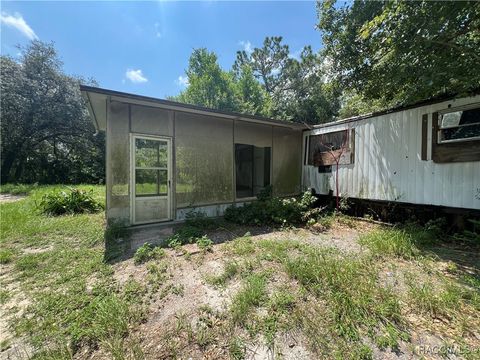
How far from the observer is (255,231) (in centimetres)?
486

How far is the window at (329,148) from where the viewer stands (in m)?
6.22

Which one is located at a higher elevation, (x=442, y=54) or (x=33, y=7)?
(x=33, y=7)

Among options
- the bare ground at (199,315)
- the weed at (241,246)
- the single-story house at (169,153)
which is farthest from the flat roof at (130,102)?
the weed at (241,246)

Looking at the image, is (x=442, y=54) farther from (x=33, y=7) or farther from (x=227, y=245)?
(x=33, y=7)

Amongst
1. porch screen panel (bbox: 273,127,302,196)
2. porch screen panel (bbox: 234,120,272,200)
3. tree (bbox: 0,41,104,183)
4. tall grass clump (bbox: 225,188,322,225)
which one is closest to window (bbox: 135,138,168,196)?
tall grass clump (bbox: 225,188,322,225)

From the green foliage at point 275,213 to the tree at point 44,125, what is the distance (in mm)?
15231

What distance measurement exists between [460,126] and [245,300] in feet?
16.8

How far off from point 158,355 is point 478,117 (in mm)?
6033

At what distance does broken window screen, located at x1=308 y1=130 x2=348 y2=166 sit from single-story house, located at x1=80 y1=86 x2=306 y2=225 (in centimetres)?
72

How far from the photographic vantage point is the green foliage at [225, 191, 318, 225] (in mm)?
5348

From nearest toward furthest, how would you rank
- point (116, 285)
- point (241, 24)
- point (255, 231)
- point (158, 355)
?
1. point (158, 355)
2. point (116, 285)
3. point (255, 231)
4. point (241, 24)

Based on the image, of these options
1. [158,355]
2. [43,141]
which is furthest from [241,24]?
[43,141]

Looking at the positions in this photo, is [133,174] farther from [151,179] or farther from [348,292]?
[348,292]

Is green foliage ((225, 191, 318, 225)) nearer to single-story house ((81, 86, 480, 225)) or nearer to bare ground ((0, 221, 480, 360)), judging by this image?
single-story house ((81, 86, 480, 225))
